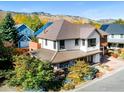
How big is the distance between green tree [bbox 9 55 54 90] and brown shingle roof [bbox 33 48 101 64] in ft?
12.5

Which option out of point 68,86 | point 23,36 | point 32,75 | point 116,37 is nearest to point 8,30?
point 23,36

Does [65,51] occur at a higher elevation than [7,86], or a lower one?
higher

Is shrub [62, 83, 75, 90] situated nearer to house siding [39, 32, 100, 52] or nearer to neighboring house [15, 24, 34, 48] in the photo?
house siding [39, 32, 100, 52]

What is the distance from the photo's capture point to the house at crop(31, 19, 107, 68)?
34875mm

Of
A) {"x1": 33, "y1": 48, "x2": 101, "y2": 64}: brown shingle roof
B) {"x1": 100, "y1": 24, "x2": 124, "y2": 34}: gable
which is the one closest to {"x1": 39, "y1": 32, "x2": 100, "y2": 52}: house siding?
{"x1": 33, "y1": 48, "x2": 101, "y2": 64}: brown shingle roof

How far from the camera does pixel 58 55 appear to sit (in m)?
34.4

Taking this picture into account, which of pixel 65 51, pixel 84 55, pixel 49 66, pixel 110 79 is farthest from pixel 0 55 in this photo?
pixel 110 79

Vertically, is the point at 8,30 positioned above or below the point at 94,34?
above

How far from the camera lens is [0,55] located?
1258 inches

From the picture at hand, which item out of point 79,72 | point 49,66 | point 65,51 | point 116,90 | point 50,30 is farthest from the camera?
point 50,30

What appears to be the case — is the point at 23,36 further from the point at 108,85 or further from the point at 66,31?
the point at 108,85

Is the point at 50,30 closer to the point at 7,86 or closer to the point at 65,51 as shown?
the point at 65,51

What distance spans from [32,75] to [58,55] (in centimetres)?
828

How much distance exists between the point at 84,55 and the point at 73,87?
9963mm
